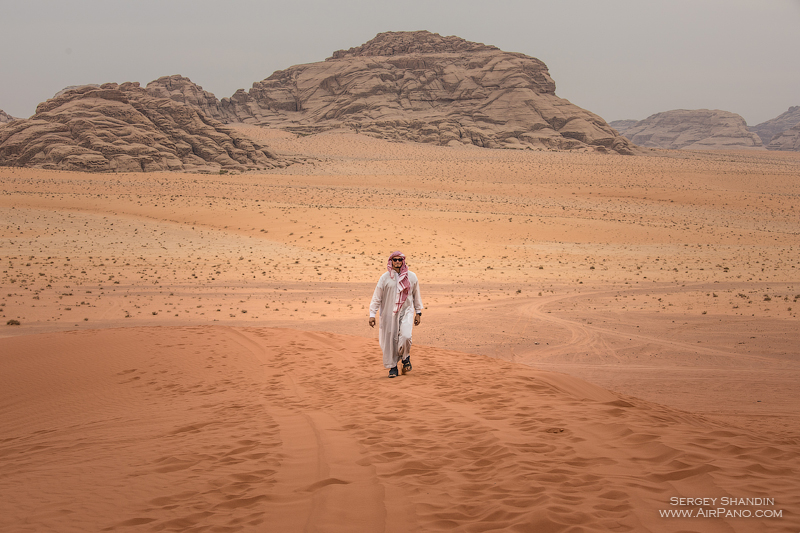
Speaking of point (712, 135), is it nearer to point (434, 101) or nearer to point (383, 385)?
point (434, 101)

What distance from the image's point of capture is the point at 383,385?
8.02 m

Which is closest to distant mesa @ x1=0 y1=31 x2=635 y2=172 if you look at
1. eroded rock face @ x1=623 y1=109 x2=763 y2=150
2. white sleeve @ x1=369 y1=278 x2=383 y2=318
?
white sleeve @ x1=369 y1=278 x2=383 y2=318

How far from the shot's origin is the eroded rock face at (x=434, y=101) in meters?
95.6

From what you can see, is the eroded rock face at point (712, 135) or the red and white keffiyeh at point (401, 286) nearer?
the red and white keffiyeh at point (401, 286)

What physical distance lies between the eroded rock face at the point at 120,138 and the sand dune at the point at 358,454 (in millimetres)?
51450

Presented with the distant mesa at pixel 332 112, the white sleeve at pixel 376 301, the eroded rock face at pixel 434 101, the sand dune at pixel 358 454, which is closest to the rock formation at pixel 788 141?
the eroded rock face at pixel 434 101

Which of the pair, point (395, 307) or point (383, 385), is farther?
point (395, 307)

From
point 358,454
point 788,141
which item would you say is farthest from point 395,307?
point 788,141

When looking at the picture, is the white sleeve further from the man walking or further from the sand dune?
the sand dune

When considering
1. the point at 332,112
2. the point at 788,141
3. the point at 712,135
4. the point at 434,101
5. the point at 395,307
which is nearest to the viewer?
the point at 395,307

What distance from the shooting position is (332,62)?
132 m

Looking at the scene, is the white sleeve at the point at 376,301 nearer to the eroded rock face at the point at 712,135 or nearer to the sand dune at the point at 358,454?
the sand dune at the point at 358,454

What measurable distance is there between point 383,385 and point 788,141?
668 feet

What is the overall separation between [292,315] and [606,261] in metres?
15.6
